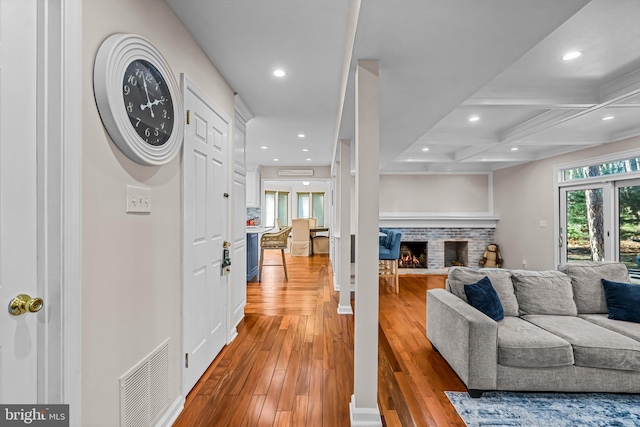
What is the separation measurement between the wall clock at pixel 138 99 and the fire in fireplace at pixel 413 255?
20.0 ft

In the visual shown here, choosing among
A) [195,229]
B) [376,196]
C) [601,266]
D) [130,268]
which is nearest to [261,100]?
[195,229]

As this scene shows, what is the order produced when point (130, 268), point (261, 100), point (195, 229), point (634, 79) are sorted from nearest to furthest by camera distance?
point (130, 268) < point (195, 229) < point (634, 79) < point (261, 100)

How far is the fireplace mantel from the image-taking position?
267 inches

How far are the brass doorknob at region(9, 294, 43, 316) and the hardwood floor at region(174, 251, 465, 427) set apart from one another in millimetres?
1239

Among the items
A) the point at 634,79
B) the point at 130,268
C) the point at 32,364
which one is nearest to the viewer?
the point at 32,364

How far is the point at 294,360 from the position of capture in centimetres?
257

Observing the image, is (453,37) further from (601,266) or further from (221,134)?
(601,266)

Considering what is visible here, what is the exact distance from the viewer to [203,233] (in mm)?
2277

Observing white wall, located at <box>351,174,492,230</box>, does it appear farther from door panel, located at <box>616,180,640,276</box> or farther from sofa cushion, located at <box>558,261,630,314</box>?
sofa cushion, located at <box>558,261,630,314</box>

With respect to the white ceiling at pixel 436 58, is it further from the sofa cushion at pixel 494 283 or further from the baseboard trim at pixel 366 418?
the baseboard trim at pixel 366 418

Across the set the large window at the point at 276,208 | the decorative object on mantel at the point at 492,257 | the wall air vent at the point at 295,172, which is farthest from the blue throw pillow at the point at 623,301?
the large window at the point at 276,208

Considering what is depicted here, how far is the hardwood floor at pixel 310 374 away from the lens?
6.17 feet

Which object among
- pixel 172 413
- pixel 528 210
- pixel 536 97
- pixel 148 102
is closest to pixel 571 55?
pixel 536 97

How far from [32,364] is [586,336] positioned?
317 cm
